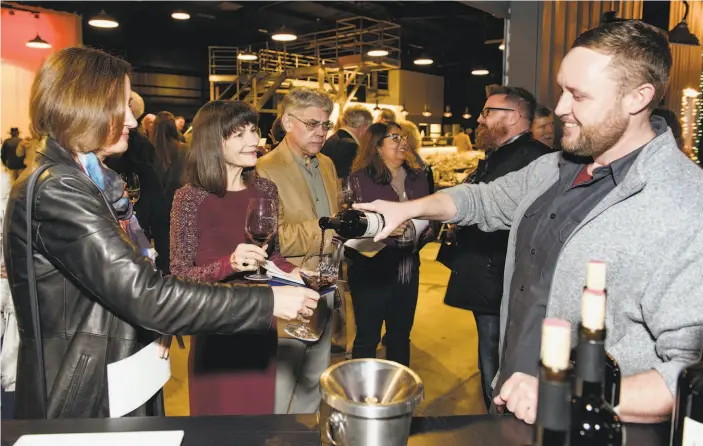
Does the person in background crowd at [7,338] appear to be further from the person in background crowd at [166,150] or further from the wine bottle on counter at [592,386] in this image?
the person in background crowd at [166,150]

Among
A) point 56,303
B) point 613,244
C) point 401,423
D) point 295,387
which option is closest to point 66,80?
point 56,303

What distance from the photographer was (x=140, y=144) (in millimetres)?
4645

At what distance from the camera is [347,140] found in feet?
15.4

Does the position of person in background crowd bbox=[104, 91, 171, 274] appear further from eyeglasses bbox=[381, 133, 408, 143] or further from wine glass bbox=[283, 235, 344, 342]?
wine glass bbox=[283, 235, 344, 342]

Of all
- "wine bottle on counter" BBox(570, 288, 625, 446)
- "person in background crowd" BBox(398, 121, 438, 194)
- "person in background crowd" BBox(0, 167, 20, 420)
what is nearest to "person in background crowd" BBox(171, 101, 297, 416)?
"person in background crowd" BBox(0, 167, 20, 420)

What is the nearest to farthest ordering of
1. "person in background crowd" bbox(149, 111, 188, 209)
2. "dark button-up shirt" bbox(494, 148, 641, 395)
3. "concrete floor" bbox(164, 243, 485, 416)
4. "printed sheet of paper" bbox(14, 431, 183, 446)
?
"printed sheet of paper" bbox(14, 431, 183, 446), "dark button-up shirt" bbox(494, 148, 641, 395), "concrete floor" bbox(164, 243, 485, 416), "person in background crowd" bbox(149, 111, 188, 209)

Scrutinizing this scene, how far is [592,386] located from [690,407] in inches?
8.8

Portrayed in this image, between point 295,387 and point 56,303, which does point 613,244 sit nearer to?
point 56,303

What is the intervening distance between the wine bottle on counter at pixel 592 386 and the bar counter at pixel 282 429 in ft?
1.16

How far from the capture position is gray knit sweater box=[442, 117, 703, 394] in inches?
48.8

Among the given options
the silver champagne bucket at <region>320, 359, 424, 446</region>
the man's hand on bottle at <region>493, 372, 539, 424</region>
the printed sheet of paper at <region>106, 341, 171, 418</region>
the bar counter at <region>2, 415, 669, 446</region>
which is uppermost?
the silver champagne bucket at <region>320, 359, 424, 446</region>

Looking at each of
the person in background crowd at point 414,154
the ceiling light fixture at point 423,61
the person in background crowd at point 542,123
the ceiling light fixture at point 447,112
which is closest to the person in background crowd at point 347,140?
the person in background crowd at point 414,154

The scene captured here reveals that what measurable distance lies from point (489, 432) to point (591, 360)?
500mm

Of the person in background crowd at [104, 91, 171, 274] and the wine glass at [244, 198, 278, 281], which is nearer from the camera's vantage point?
the wine glass at [244, 198, 278, 281]
